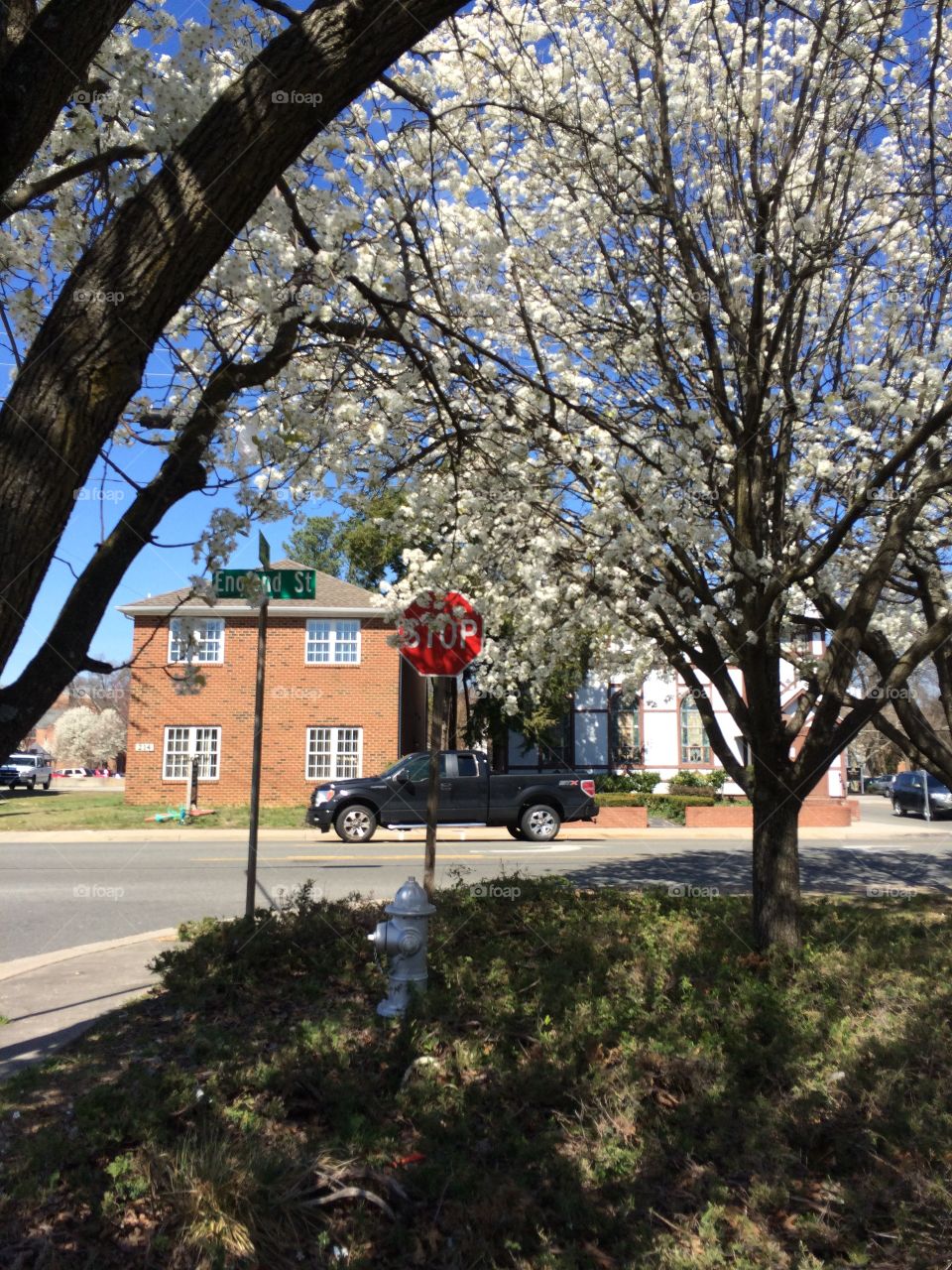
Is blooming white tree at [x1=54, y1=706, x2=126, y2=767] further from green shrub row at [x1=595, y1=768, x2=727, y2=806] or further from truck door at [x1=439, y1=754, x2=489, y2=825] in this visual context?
truck door at [x1=439, y1=754, x2=489, y2=825]

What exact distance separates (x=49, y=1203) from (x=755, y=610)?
512cm

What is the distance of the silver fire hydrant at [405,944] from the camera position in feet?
16.8

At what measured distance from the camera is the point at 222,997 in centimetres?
566

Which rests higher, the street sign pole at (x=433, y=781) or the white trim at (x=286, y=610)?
the white trim at (x=286, y=610)

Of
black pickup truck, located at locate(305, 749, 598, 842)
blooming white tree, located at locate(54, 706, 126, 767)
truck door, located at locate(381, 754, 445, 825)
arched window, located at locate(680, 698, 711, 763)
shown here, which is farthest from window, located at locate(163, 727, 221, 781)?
blooming white tree, located at locate(54, 706, 126, 767)

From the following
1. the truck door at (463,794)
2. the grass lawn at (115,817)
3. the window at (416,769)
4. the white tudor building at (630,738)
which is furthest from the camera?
the white tudor building at (630,738)

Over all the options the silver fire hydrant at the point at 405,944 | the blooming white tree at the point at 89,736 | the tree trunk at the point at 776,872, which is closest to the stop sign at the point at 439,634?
the silver fire hydrant at the point at 405,944

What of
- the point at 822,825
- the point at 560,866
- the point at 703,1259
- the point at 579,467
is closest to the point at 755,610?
the point at 579,467

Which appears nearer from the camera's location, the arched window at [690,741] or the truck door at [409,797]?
the truck door at [409,797]

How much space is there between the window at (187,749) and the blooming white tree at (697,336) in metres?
19.9

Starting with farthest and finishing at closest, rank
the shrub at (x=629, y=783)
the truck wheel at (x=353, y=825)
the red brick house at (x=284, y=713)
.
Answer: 1. the shrub at (x=629, y=783)
2. the red brick house at (x=284, y=713)
3. the truck wheel at (x=353, y=825)

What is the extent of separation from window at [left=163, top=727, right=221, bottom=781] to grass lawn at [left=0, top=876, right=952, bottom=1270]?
20.5 meters

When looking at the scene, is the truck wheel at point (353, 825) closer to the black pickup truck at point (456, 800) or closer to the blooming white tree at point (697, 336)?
the black pickup truck at point (456, 800)

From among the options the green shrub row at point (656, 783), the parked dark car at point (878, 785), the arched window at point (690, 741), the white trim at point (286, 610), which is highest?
the white trim at point (286, 610)
